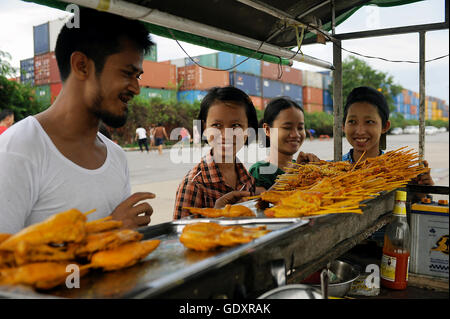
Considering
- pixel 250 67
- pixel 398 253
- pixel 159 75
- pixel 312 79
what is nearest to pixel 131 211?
pixel 398 253

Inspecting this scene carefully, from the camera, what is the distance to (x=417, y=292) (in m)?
1.92

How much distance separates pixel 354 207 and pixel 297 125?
1.82m

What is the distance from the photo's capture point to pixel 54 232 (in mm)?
801

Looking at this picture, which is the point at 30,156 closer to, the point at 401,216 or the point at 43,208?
the point at 43,208

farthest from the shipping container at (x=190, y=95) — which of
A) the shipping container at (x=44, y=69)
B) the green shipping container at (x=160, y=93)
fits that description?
the shipping container at (x=44, y=69)

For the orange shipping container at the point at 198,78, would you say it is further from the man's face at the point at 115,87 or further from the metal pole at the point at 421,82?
the man's face at the point at 115,87

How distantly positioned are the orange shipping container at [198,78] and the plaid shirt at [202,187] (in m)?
30.1

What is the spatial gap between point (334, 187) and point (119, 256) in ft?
4.10

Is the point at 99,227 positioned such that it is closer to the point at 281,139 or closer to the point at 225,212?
the point at 225,212

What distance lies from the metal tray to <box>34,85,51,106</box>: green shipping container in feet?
61.2

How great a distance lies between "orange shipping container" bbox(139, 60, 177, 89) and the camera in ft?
106

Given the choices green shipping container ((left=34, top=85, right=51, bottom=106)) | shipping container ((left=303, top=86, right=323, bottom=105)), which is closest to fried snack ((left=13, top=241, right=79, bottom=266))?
green shipping container ((left=34, top=85, right=51, bottom=106))

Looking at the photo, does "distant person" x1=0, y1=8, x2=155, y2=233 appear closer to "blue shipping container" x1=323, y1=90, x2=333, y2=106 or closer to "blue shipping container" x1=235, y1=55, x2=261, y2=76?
"blue shipping container" x1=235, y1=55, x2=261, y2=76

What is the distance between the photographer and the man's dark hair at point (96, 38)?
162cm
